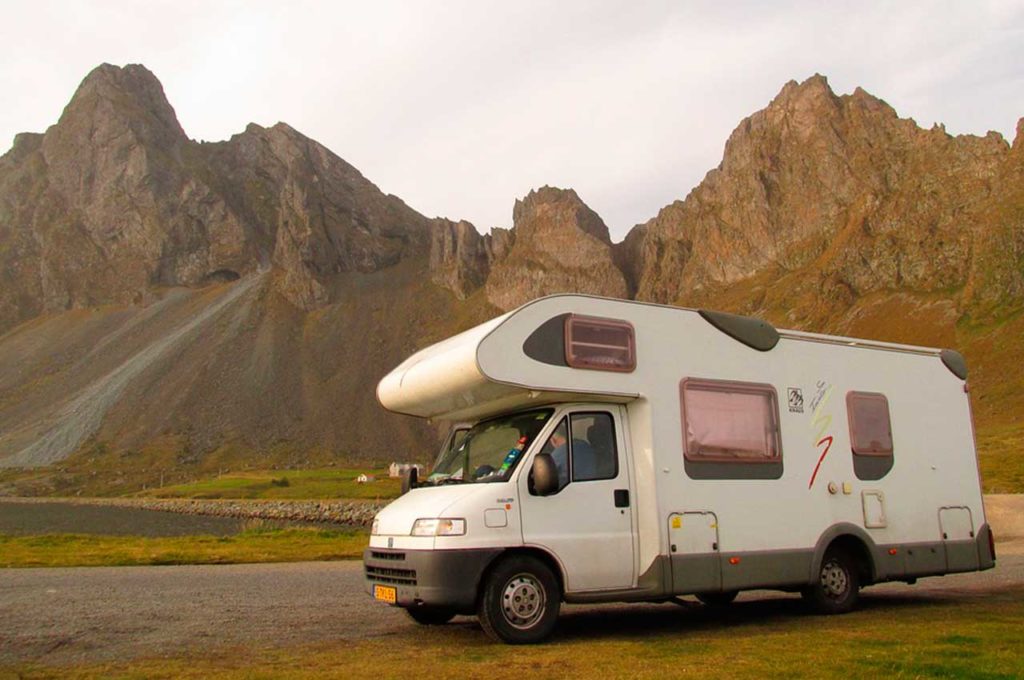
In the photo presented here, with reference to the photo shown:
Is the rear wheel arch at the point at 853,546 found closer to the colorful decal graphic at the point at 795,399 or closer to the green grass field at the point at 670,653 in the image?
the green grass field at the point at 670,653

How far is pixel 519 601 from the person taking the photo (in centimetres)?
943

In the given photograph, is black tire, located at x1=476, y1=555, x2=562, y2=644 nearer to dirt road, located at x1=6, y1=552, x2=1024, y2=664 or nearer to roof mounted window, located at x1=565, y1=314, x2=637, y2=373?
dirt road, located at x1=6, y1=552, x2=1024, y2=664

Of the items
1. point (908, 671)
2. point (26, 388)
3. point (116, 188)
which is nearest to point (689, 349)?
point (908, 671)

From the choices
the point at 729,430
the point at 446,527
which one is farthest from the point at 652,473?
the point at 446,527

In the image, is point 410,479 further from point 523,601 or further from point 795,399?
point 795,399

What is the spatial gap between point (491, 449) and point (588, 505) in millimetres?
1365

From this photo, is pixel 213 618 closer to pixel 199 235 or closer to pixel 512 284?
pixel 512 284

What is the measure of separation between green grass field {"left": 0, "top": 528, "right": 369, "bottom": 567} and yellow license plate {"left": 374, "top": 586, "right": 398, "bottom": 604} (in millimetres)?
13144

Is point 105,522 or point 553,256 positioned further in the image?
point 553,256

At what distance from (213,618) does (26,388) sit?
145 metres

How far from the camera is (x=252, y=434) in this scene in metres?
116

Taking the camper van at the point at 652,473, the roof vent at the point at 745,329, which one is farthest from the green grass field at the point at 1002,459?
the roof vent at the point at 745,329

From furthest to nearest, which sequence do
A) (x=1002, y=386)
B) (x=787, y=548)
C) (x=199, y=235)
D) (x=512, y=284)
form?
(x=199, y=235) → (x=512, y=284) → (x=1002, y=386) → (x=787, y=548)

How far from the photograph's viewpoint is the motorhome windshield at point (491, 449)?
32.4ft
